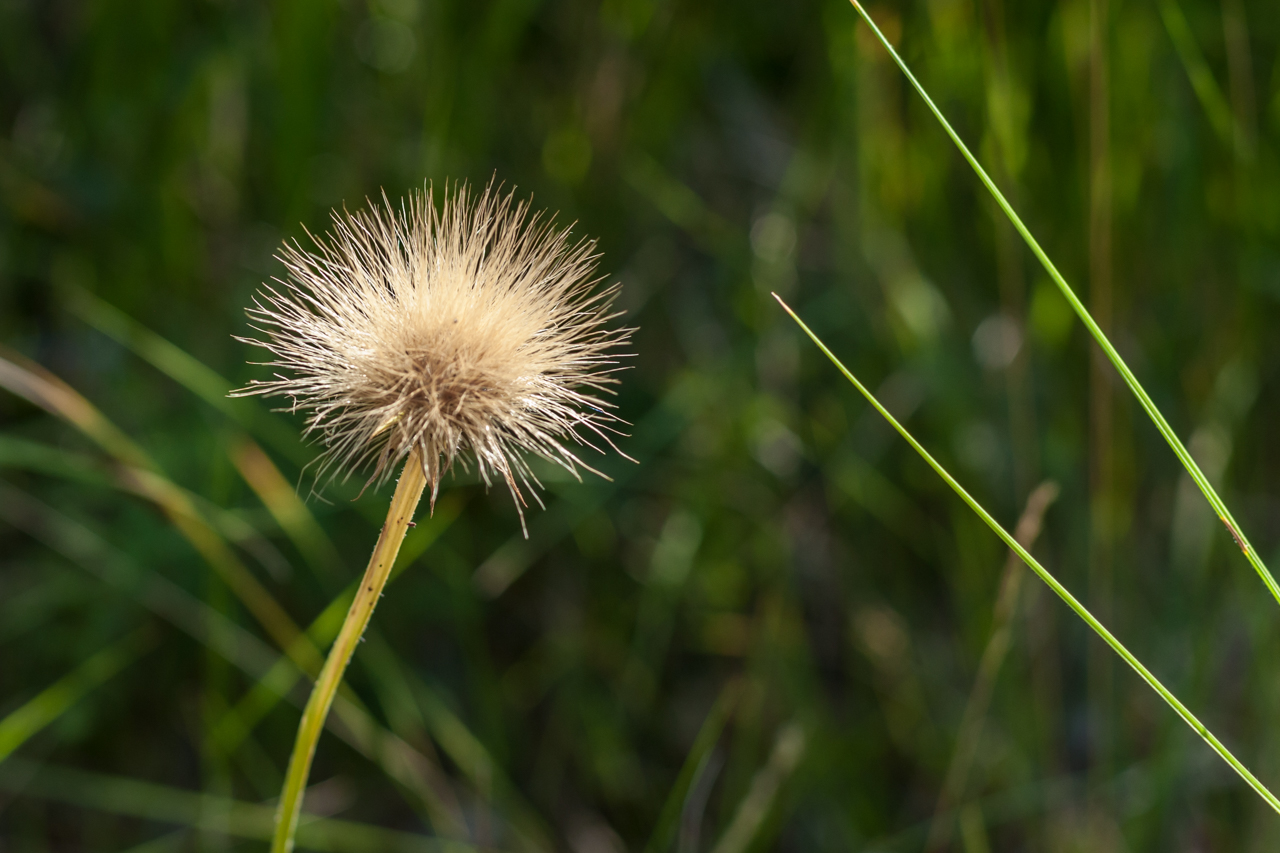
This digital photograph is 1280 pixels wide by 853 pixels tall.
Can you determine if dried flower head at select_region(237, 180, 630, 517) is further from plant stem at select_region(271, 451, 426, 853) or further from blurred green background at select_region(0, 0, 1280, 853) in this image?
blurred green background at select_region(0, 0, 1280, 853)

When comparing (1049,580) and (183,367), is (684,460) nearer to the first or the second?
(183,367)

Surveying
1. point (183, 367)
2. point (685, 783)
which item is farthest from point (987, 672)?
point (183, 367)

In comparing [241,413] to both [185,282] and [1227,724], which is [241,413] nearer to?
[185,282]

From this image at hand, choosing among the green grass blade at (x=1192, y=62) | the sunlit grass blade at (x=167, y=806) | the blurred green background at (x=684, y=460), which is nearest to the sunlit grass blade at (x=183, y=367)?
the blurred green background at (x=684, y=460)

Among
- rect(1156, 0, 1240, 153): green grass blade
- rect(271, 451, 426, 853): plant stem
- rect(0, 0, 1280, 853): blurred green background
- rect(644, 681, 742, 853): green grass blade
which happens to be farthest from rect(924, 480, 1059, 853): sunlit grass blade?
rect(271, 451, 426, 853): plant stem

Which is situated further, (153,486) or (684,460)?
(684,460)

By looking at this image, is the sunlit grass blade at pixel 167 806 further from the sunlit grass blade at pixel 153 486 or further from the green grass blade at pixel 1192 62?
the green grass blade at pixel 1192 62

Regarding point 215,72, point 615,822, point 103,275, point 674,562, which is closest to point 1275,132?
point 674,562
